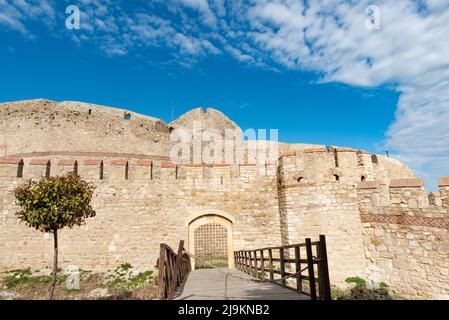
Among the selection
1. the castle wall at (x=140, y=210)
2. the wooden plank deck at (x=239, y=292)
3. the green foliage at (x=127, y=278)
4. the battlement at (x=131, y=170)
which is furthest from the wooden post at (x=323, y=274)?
the battlement at (x=131, y=170)

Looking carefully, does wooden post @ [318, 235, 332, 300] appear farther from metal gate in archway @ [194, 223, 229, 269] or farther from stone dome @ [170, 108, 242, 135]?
stone dome @ [170, 108, 242, 135]

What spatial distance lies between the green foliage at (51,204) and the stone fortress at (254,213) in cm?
227

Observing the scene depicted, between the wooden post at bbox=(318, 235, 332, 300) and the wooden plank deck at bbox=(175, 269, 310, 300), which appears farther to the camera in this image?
the wooden plank deck at bbox=(175, 269, 310, 300)

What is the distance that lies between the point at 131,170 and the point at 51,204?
334 centimetres

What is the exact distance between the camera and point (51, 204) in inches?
291

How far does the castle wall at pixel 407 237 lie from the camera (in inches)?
292

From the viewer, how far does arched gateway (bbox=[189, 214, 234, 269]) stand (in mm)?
10430

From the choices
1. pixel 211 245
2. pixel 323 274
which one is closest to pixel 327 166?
pixel 211 245

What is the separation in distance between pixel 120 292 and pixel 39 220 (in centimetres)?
328

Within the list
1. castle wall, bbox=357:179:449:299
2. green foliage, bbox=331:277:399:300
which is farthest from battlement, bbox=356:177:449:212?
green foliage, bbox=331:277:399:300

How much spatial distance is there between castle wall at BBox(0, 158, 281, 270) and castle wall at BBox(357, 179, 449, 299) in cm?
336

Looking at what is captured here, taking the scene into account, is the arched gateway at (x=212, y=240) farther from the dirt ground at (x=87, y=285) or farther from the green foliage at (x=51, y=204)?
the green foliage at (x=51, y=204)

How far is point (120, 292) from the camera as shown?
8.38m

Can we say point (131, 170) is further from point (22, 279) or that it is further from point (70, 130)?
point (70, 130)
